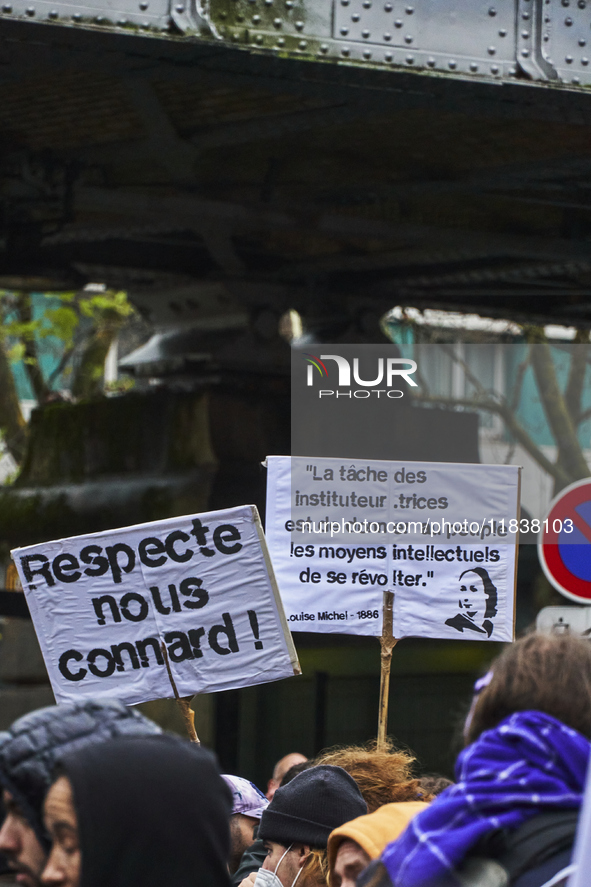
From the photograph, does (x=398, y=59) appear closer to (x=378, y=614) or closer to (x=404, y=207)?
(x=378, y=614)

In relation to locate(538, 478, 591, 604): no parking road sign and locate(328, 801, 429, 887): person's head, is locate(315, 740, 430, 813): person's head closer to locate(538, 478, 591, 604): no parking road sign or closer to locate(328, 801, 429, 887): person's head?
→ locate(328, 801, 429, 887): person's head

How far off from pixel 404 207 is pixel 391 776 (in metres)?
8.83

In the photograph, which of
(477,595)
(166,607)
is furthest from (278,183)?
(166,607)

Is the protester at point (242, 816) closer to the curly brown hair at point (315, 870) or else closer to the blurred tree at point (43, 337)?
the curly brown hair at point (315, 870)

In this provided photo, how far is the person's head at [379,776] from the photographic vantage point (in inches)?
152

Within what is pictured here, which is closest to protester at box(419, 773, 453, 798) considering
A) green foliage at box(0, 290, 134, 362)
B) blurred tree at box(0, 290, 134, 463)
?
blurred tree at box(0, 290, 134, 463)

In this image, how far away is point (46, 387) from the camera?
1772 centimetres

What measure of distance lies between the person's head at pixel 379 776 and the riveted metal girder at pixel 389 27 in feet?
13.9

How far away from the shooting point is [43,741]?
2.50 metres

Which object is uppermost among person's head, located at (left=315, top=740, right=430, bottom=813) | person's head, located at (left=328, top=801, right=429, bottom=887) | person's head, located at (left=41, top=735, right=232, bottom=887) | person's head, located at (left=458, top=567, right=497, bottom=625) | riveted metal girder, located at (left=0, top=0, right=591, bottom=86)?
riveted metal girder, located at (left=0, top=0, right=591, bottom=86)

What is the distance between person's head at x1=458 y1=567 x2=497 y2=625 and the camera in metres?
5.83

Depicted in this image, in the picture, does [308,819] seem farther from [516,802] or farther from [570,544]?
[570,544]

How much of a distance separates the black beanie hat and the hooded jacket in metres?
1.26

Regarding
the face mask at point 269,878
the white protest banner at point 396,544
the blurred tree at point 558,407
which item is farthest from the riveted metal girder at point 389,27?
the blurred tree at point 558,407
